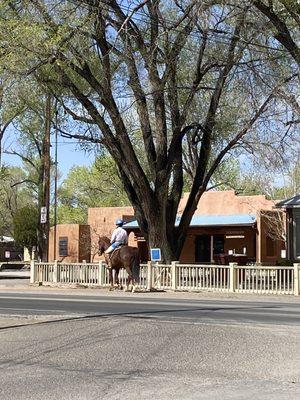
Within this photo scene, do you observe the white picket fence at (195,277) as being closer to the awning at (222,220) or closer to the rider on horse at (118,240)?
the rider on horse at (118,240)

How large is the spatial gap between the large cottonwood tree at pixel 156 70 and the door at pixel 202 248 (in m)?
14.5

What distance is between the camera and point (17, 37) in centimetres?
1994

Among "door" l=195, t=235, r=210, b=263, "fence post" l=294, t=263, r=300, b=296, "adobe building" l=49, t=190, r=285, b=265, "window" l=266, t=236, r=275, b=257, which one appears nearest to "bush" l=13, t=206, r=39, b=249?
"adobe building" l=49, t=190, r=285, b=265

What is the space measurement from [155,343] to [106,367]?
1.79 m

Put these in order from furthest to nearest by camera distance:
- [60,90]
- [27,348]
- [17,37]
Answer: [60,90]
[17,37]
[27,348]

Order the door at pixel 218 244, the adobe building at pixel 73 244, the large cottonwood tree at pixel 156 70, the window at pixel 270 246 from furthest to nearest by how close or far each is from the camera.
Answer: the adobe building at pixel 73 244 → the door at pixel 218 244 → the window at pixel 270 246 → the large cottonwood tree at pixel 156 70

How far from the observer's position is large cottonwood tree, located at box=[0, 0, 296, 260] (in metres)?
20.5

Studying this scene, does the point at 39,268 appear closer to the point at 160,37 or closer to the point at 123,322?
the point at 160,37

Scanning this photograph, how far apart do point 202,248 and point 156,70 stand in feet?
70.2

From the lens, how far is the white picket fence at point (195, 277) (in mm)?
21672

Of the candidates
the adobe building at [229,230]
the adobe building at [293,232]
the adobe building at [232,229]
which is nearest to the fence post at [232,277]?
the adobe building at [293,232]

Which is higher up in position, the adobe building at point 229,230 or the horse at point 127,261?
the adobe building at point 229,230

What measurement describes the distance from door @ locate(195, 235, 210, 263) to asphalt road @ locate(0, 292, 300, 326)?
2440 centimetres

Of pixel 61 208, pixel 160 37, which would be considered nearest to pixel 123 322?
pixel 160 37
